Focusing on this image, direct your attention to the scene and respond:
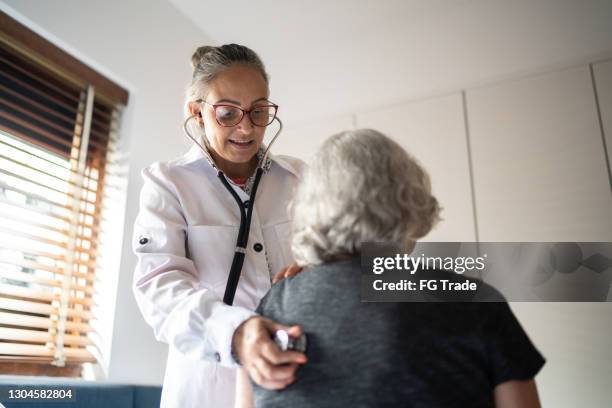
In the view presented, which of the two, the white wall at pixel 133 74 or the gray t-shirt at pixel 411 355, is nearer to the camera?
the gray t-shirt at pixel 411 355

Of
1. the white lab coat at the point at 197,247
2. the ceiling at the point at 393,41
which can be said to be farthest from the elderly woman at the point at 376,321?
the ceiling at the point at 393,41

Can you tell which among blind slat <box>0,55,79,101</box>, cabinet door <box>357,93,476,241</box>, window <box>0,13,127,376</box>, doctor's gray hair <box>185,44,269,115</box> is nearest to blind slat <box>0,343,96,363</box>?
window <box>0,13,127,376</box>

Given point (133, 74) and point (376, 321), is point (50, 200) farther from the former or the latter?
point (376, 321)

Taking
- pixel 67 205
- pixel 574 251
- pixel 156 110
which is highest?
pixel 156 110

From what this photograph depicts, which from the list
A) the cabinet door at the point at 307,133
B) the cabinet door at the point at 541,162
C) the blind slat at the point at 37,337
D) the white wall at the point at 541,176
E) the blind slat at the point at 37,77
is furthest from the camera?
the cabinet door at the point at 307,133

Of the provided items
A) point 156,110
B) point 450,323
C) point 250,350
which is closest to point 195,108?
point 250,350

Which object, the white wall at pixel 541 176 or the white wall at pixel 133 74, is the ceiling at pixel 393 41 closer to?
the white wall at pixel 541 176

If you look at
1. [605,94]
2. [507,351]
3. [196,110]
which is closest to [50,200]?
[196,110]

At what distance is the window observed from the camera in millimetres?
1903

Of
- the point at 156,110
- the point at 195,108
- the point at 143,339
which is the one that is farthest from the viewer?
the point at 156,110

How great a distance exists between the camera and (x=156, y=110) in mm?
2566

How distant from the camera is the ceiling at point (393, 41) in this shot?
2514 millimetres

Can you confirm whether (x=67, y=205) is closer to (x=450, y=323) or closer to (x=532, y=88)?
(x=450, y=323)

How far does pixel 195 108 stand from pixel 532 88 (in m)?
1.78
